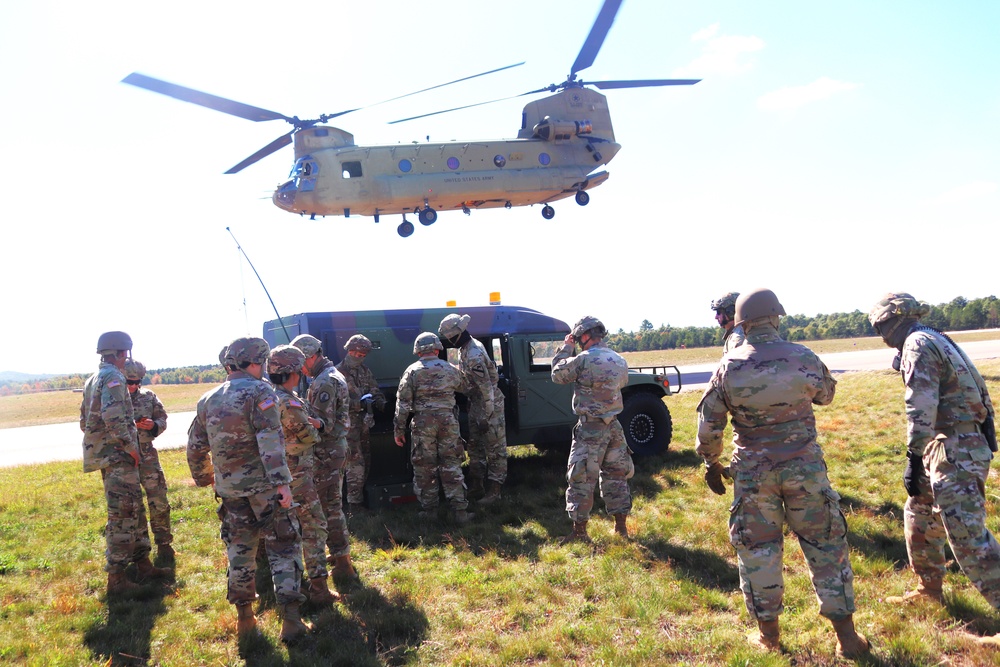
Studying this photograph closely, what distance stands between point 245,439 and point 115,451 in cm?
183

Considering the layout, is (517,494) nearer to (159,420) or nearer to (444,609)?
(444,609)

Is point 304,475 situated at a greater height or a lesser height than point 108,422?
lesser

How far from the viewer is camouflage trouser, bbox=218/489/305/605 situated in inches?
154

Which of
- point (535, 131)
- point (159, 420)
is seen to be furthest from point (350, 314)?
point (535, 131)

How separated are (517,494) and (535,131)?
1214cm

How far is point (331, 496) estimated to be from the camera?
5.01 m

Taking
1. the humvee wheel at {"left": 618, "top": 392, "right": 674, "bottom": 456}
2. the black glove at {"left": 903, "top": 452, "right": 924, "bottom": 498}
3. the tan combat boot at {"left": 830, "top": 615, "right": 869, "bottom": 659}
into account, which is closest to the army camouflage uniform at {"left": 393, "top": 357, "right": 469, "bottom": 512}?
the humvee wheel at {"left": 618, "top": 392, "right": 674, "bottom": 456}

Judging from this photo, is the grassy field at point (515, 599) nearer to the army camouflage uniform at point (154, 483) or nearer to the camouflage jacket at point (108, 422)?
the army camouflage uniform at point (154, 483)

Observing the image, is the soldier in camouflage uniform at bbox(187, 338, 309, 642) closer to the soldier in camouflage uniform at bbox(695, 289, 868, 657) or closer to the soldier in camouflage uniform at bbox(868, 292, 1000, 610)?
the soldier in camouflage uniform at bbox(695, 289, 868, 657)

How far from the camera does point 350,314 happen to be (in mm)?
7402

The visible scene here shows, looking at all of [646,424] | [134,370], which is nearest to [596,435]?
[646,424]

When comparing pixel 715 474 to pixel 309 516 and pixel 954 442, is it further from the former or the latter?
pixel 309 516

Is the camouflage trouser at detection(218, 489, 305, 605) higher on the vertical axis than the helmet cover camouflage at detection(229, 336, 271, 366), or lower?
lower

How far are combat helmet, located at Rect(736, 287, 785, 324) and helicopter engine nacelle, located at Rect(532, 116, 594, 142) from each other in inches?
553
